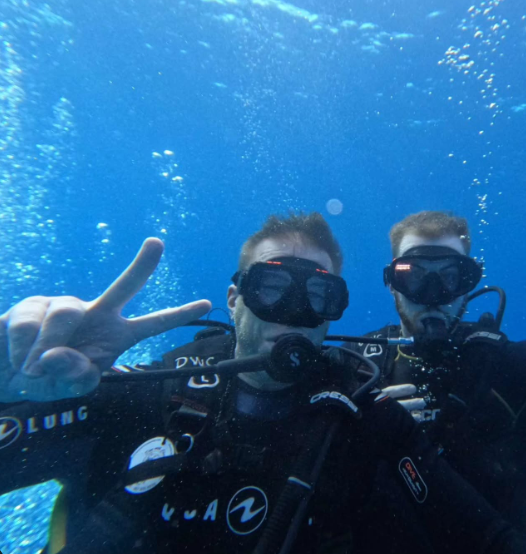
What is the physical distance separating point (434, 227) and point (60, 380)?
400 centimetres

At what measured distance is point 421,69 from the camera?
15773 millimetres

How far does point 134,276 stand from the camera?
2.02m

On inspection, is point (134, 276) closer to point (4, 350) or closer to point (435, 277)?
point (4, 350)

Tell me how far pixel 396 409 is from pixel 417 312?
1.60m

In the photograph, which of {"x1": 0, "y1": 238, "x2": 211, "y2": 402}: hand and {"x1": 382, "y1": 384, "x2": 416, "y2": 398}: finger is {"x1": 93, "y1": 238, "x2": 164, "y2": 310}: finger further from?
{"x1": 382, "y1": 384, "x2": 416, "y2": 398}: finger

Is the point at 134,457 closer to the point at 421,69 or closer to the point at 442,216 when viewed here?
the point at 442,216

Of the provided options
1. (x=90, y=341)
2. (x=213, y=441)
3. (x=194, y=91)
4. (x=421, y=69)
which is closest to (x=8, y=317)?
(x=90, y=341)

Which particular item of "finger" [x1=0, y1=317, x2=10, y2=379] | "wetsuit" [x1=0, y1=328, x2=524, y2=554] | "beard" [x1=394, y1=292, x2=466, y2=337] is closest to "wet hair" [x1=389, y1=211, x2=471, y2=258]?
"beard" [x1=394, y1=292, x2=466, y2=337]

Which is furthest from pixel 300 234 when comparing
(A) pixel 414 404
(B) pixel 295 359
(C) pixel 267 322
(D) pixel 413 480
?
(D) pixel 413 480

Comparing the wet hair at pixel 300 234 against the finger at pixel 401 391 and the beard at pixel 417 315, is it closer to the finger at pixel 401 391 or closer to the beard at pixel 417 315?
the beard at pixel 417 315

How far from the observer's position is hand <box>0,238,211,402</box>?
5.58ft

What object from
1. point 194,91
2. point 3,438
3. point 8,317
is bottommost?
point 3,438

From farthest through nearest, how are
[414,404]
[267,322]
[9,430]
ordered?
[414,404]
[267,322]
[9,430]

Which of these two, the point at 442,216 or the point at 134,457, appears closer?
the point at 134,457
